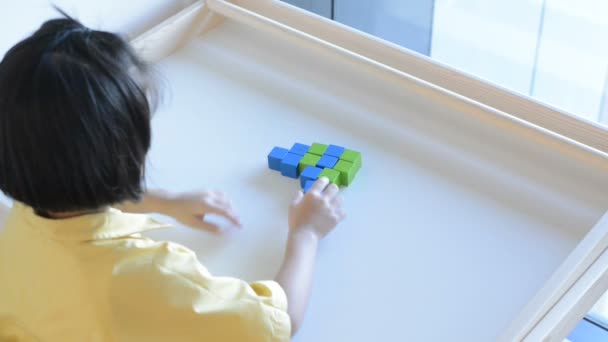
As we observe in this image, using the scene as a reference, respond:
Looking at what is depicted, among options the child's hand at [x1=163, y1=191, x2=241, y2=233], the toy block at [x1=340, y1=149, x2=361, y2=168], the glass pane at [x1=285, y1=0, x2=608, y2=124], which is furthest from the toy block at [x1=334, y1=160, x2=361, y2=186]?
the glass pane at [x1=285, y1=0, x2=608, y2=124]

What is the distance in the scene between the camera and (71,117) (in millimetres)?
680

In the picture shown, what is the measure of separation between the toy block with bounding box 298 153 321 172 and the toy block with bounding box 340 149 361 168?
0.04 m

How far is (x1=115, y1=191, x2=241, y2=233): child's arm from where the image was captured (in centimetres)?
103

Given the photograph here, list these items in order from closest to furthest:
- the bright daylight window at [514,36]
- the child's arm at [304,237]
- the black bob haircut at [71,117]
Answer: the black bob haircut at [71,117], the child's arm at [304,237], the bright daylight window at [514,36]

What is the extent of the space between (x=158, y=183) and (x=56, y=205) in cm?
40

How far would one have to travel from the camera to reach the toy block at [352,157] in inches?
43.2

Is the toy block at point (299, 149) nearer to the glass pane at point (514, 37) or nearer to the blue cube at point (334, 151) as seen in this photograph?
the blue cube at point (334, 151)

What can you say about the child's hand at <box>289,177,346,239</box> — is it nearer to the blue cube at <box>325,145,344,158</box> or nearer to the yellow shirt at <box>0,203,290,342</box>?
the blue cube at <box>325,145,344,158</box>

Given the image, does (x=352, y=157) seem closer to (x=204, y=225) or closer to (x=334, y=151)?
(x=334, y=151)

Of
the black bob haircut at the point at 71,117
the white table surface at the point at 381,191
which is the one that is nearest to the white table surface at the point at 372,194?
the white table surface at the point at 381,191

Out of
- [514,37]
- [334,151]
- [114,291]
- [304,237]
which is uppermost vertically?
[514,37]

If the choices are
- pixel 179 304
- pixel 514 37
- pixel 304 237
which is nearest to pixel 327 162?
pixel 304 237

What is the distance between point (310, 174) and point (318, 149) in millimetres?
55

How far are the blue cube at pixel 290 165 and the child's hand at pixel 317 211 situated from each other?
76mm
